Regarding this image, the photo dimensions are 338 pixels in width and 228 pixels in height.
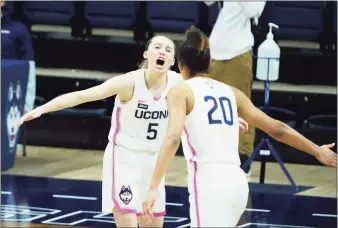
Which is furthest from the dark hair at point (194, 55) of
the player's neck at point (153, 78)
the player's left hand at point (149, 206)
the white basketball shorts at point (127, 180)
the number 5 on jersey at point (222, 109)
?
the white basketball shorts at point (127, 180)

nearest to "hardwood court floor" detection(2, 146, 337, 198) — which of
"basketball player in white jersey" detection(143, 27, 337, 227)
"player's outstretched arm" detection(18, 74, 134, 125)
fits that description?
"player's outstretched arm" detection(18, 74, 134, 125)

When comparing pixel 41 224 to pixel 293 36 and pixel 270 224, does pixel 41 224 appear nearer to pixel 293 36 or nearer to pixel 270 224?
pixel 270 224

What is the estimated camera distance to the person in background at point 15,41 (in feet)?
36.6

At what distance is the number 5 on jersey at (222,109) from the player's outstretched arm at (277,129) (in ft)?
0.37

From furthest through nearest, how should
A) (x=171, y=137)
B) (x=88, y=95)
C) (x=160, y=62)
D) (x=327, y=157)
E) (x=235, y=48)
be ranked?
1. (x=235, y=48)
2. (x=160, y=62)
3. (x=88, y=95)
4. (x=327, y=157)
5. (x=171, y=137)

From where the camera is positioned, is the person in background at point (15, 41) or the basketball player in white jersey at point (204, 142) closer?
the basketball player in white jersey at point (204, 142)

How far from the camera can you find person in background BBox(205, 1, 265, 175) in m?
10.2

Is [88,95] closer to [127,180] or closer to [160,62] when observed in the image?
[160,62]

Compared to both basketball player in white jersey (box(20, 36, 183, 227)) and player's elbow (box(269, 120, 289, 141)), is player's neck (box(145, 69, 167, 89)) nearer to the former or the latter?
basketball player in white jersey (box(20, 36, 183, 227))

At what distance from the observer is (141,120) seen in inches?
262

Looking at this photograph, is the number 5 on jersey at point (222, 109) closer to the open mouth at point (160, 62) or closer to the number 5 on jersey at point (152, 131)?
the open mouth at point (160, 62)

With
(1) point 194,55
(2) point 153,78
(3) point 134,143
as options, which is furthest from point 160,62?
(1) point 194,55

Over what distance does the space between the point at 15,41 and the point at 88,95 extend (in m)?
5.06

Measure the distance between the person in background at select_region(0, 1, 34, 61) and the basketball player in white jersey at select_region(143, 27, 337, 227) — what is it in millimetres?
5772
